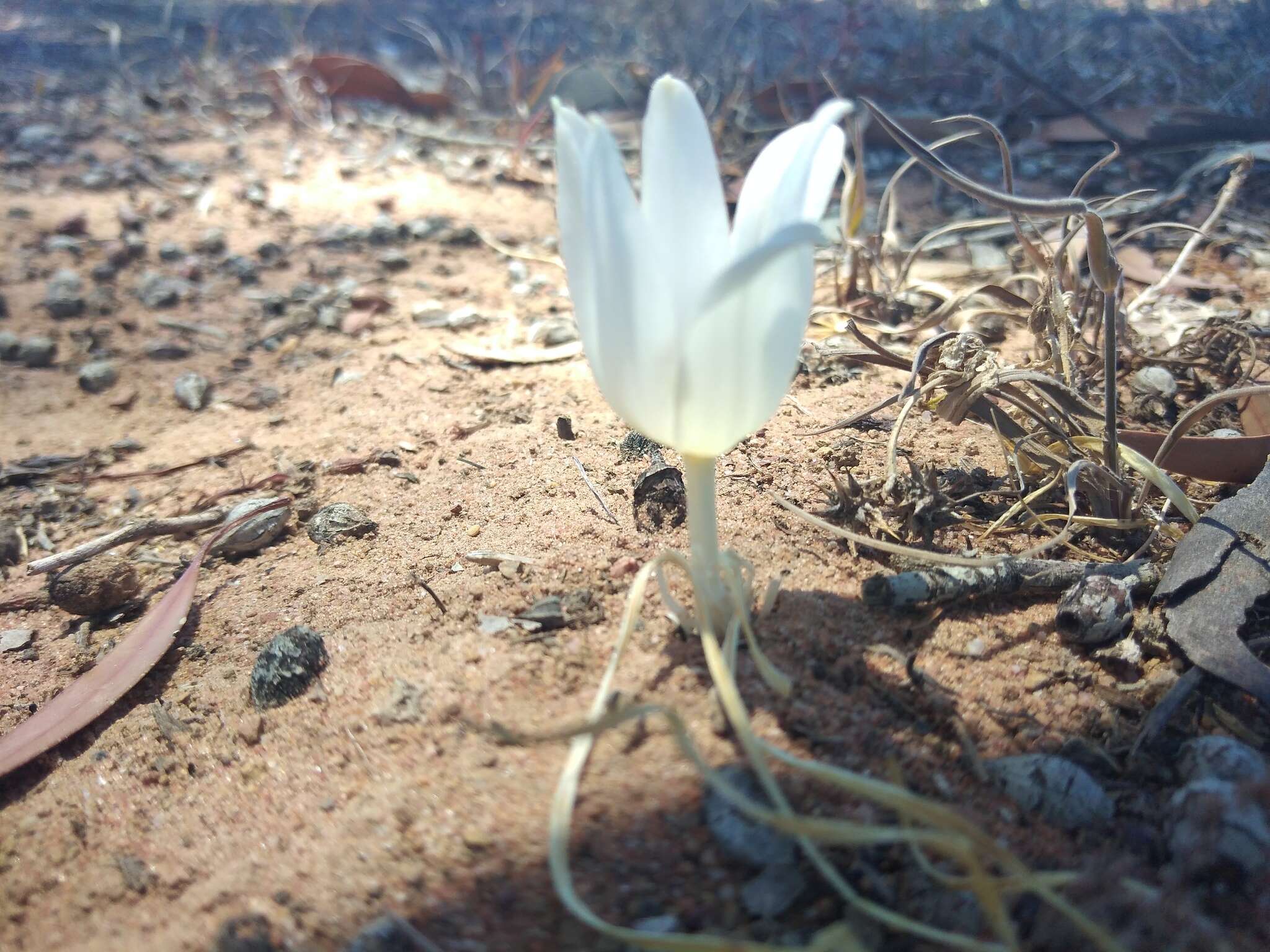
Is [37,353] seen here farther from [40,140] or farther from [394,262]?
[40,140]

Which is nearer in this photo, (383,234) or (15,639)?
(15,639)

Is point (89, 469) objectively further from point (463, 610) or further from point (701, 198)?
point (701, 198)

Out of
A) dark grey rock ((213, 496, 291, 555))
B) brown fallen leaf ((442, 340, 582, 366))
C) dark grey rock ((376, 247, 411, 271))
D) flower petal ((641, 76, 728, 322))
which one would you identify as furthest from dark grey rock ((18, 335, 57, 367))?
flower petal ((641, 76, 728, 322))

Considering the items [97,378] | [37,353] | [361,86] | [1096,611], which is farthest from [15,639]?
[361,86]

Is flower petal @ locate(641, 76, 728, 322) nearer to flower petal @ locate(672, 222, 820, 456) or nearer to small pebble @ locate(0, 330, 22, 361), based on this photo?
flower petal @ locate(672, 222, 820, 456)

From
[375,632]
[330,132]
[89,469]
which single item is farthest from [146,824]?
[330,132]
